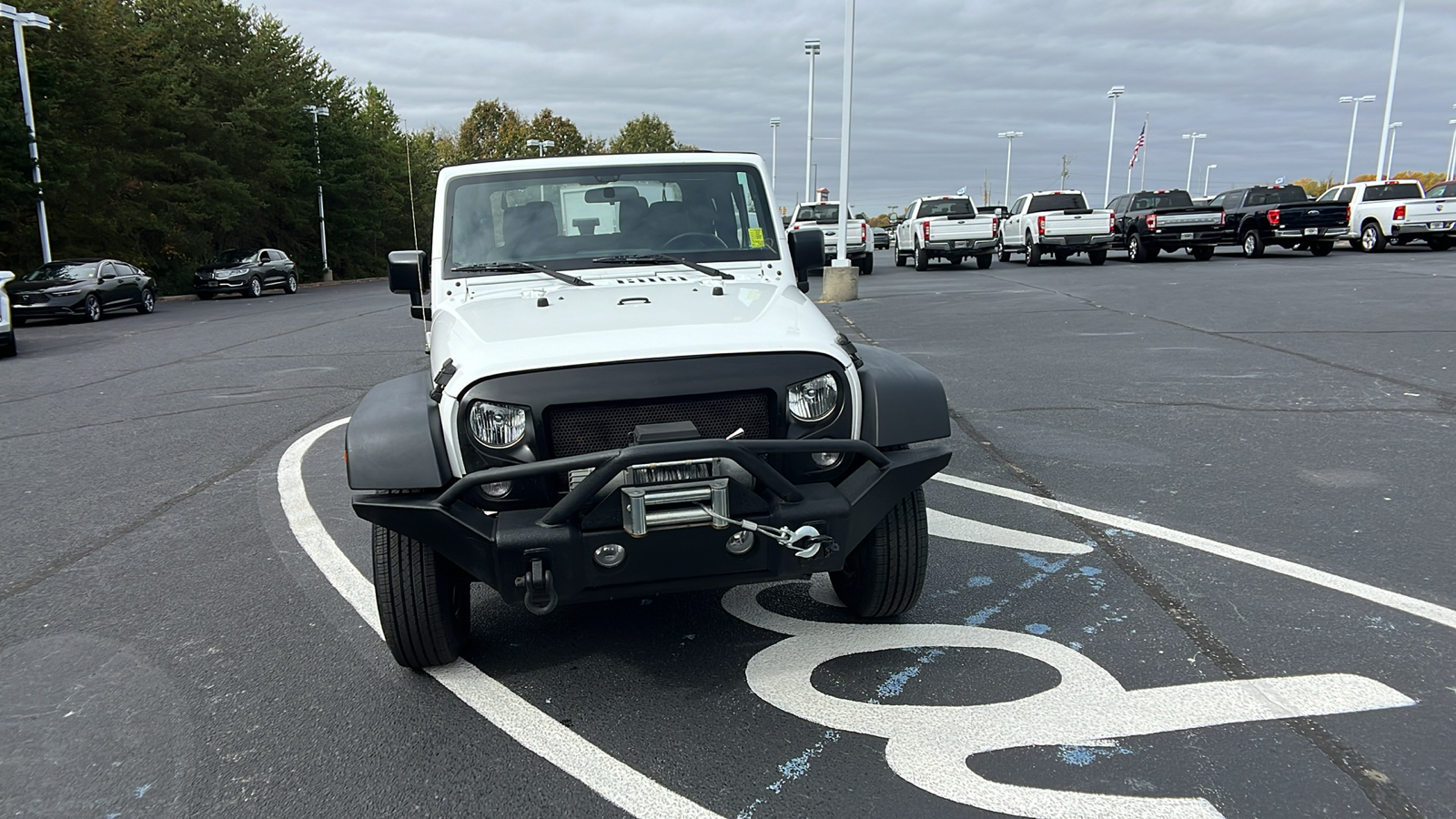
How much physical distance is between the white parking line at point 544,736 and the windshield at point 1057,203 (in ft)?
93.8

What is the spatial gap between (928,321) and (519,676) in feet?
42.4

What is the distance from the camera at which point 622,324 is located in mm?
3738

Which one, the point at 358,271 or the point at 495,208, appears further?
the point at 358,271

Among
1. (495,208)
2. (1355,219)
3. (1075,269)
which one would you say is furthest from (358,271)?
(495,208)

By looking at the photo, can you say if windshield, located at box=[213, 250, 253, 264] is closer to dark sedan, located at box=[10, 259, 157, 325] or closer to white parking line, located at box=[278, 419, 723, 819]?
dark sedan, located at box=[10, 259, 157, 325]

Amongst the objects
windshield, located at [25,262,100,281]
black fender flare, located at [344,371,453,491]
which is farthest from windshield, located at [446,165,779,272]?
windshield, located at [25,262,100,281]

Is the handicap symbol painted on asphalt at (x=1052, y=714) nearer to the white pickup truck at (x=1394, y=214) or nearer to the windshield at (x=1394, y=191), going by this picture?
the white pickup truck at (x=1394, y=214)

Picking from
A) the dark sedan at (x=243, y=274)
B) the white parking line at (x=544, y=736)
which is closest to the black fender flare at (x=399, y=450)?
the white parking line at (x=544, y=736)

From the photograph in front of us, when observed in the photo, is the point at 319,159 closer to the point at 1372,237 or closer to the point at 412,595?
the point at 1372,237

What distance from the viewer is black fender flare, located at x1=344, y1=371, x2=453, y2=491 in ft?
11.0

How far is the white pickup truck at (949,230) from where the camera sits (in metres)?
29.1

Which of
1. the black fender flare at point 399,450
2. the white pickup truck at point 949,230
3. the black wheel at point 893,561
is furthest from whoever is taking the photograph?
the white pickup truck at point 949,230

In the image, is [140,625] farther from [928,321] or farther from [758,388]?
[928,321]

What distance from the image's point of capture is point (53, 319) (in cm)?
A: 2466
